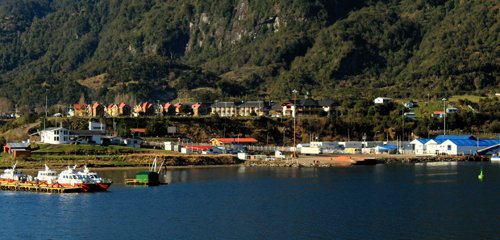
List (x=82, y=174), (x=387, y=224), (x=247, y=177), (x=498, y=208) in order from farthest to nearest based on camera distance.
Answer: (x=247, y=177) < (x=82, y=174) < (x=498, y=208) < (x=387, y=224)

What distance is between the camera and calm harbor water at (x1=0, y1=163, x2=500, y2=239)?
63.9m

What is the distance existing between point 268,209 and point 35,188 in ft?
82.1

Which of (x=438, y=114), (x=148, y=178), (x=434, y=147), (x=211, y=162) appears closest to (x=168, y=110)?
(x=438, y=114)

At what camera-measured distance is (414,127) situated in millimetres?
157375

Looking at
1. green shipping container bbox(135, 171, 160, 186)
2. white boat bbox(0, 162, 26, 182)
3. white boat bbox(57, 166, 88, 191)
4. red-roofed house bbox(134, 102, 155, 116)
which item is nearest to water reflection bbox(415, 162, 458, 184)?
green shipping container bbox(135, 171, 160, 186)

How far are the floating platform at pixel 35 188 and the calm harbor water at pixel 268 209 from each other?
1402 mm

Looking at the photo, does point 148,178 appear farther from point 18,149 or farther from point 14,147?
point 14,147

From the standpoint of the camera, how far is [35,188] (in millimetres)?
89250

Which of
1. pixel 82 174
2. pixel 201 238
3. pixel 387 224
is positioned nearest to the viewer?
pixel 201 238

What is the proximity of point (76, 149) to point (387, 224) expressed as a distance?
59.8m

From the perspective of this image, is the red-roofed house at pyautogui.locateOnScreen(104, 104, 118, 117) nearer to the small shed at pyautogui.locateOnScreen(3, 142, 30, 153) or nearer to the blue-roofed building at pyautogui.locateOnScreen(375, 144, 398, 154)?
the blue-roofed building at pyautogui.locateOnScreen(375, 144, 398, 154)

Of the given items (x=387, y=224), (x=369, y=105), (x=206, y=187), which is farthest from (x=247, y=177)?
(x=369, y=105)

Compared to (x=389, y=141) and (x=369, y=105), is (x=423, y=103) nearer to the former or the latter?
(x=369, y=105)

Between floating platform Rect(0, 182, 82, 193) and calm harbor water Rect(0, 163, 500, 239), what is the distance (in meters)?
1.40
